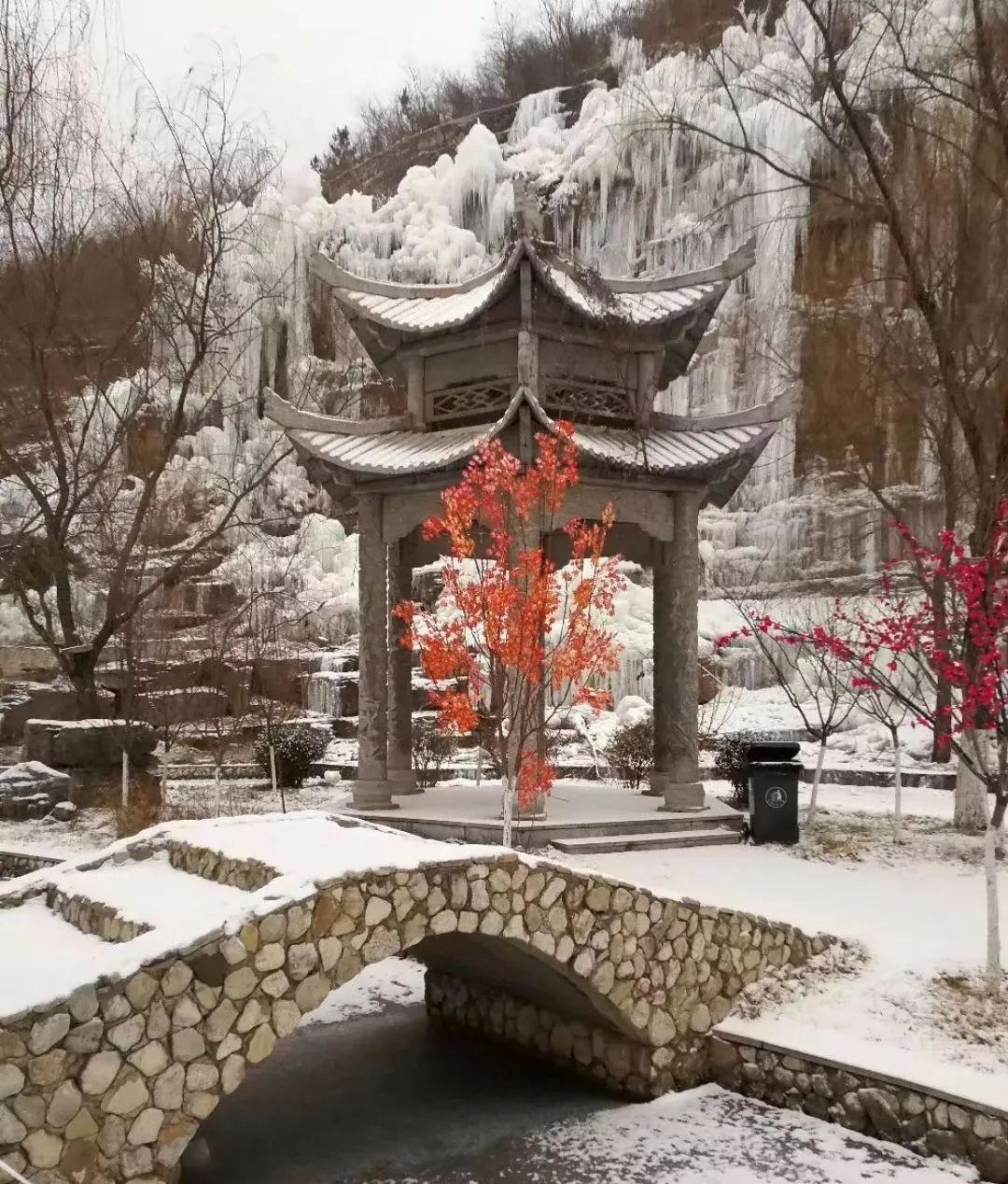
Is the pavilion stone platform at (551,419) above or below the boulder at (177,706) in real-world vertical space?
above

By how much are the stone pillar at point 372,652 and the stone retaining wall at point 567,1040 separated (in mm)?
3084

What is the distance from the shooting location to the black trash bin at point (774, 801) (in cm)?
1071

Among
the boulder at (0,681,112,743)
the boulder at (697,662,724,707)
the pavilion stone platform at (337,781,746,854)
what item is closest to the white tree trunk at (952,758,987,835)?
the pavilion stone platform at (337,781,746,854)

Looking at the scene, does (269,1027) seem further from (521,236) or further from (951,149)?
(951,149)

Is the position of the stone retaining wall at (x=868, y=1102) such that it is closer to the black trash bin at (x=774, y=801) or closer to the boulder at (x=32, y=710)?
the black trash bin at (x=774, y=801)

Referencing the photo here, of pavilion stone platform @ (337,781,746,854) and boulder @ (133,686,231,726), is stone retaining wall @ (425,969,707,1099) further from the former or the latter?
boulder @ (133,686,231,726)

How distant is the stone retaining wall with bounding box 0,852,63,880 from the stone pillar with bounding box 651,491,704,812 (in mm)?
6691

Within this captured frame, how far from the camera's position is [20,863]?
12.0 meters

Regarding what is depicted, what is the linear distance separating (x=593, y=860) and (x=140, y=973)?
18.0 feet

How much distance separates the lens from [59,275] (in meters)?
16.0

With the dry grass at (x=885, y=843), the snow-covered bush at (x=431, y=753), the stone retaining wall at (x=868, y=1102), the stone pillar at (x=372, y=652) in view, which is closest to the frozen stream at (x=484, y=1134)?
the stone retaining wall at (x=868, y=1102)

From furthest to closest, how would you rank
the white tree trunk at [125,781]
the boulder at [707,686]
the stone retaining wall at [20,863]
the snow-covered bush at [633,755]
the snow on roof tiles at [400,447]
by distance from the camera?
the boulder at [707,686]
the snow-covered bush at [633,755]
the white tree trunk at [125,781]
the stone retaining wall at [20,863]
the snow on roof tiles at [400,447]

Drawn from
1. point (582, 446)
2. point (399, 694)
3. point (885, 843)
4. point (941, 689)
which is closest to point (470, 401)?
point (582, 446)

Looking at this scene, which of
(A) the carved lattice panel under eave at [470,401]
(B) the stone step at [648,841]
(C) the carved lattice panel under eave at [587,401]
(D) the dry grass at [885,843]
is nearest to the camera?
(B) the stone step at [648,841]
